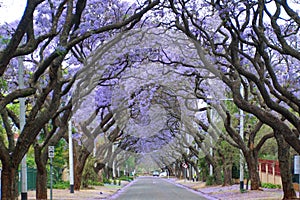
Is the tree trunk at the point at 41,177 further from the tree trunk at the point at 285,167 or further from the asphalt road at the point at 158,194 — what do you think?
the tree trunk at the point at 285,167

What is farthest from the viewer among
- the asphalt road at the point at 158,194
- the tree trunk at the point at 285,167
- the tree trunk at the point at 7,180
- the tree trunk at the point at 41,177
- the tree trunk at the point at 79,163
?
the tree trunk at the point at 79,163

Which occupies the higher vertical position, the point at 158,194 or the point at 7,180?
the point at 7,180

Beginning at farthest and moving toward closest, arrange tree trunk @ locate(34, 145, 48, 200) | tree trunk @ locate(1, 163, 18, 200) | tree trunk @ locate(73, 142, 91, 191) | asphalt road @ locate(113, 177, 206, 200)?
1. tree trunk @ locate(73, 142, 91, 191)
2. asphalt road @ locate(113, 177, 206, 200)
3. tree trunk @ locate(34, 145, 48, 200)
4. tree trunk @ locate(1, 163, 18, 200)

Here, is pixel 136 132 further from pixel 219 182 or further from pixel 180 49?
pixel 180 49

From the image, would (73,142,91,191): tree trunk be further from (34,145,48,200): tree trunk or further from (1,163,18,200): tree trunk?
(1,163,18,200): tree trunk

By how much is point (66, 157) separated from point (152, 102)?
13.3 meters

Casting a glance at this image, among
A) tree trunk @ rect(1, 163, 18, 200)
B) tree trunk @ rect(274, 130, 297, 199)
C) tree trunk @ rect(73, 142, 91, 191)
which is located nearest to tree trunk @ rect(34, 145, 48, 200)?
tree trunk @ rect(1, 163, 18, 200)

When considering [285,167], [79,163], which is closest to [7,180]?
[285,167]

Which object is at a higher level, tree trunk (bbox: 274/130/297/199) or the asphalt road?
tree trunk (bbox: 274/130/297/199)

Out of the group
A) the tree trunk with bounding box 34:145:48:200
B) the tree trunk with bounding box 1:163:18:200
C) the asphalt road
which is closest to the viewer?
the tree trunk with bounding box 1:163:18:200

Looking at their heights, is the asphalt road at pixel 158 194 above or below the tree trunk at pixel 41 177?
below

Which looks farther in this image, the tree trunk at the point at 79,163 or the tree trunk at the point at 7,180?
the tree trunk at the point at 79,163

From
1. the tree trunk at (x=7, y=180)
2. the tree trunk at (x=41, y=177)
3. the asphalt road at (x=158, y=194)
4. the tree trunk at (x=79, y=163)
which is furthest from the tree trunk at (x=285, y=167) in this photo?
the tree trunk at (x=79, y=163)

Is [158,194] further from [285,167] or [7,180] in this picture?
[7,180]
